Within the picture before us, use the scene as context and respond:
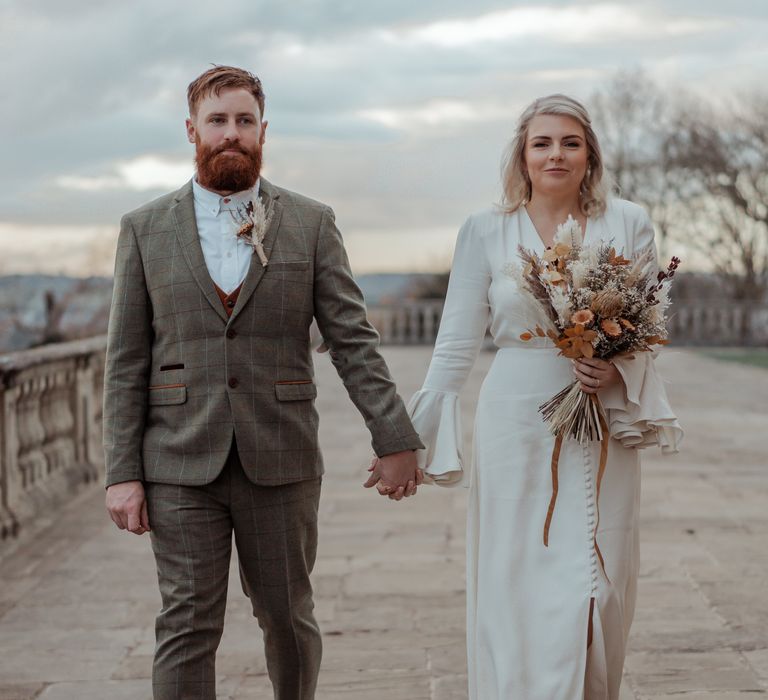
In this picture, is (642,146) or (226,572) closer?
(226,572)

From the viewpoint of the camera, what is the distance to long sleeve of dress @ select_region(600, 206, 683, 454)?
346cm

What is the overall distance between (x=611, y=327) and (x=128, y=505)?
1.41 metres

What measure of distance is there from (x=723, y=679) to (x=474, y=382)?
14331 millimetres

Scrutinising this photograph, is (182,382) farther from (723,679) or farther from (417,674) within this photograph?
(723,679)

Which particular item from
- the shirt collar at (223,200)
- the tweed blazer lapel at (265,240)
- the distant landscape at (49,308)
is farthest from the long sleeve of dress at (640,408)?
the distant landscape at (49,308)

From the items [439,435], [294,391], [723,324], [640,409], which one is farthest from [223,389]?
[723,324]

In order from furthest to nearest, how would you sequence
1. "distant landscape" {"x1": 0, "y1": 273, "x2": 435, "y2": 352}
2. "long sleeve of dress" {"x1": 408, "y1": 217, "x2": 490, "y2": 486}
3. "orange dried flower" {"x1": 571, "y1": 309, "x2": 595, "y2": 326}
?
"distant landscape" {"x1": 0, "y1": 273, "x2": 435, "y2": 352} < "long sleeve of dress" {"x1": 408, "y1": 217, "x2": 490, "y2": 486} < "orange dried flower" {"x1": 571, "y1": 309, "x2": 595, "y2": 326}

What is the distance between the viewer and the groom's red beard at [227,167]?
3.32 m

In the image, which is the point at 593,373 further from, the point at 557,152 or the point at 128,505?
the point at 128,505

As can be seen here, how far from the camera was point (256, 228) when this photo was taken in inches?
131

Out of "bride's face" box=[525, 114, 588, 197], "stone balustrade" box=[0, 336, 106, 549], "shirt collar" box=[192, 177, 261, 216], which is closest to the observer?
"shirt collar" box=[192, 177, 261, 216]

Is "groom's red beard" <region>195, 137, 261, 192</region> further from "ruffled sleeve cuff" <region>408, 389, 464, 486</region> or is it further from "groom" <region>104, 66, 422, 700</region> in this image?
"ruffled sleeve cuff" <region>408, 389, 464, 486</region>

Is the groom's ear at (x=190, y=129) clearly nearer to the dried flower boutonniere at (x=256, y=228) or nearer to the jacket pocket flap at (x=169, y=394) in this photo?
the dried flower boutonniere at (x=256, y=228)

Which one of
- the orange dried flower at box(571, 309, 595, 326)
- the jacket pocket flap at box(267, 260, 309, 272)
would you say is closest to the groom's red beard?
the jacket pocket flap at box(267, 260, 309, 272)
